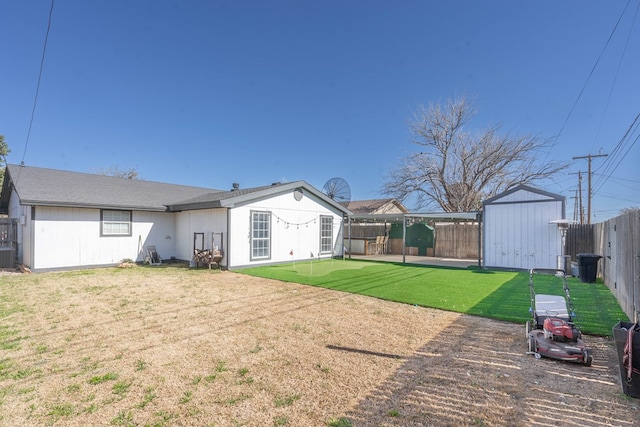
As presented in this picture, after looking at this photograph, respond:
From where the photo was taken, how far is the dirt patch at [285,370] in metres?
2.47

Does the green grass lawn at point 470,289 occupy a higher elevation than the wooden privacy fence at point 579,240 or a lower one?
lower

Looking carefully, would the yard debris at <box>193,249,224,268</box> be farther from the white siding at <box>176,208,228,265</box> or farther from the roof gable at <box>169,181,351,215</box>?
the roof gable at <box>169,181,351,215</box>

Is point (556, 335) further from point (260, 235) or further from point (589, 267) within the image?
point (260, 235)

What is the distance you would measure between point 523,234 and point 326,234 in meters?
8.08

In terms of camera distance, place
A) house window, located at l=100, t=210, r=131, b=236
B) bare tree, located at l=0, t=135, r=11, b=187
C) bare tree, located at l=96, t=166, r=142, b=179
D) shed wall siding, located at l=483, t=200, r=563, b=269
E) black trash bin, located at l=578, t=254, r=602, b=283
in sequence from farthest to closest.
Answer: bare tree, located at l=96, t=166, r=142, b=179, bare tree, located at l=0, t=135, r=11, b=187, house window, located at l=100, t=210, r=131, b=236, shed wall siding, located at l=483, t=200, r=563, b=269, black trash bin, located at l=578, t=254, r=602, b=283

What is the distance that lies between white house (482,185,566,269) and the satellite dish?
8116 millimetres

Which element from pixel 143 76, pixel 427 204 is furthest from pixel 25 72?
pixel 427 204

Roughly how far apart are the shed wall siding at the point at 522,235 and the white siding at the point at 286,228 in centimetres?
700

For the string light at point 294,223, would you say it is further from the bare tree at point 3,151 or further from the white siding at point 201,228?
the bare tree at point 3,151

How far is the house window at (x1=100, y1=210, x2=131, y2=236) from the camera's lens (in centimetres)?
1159

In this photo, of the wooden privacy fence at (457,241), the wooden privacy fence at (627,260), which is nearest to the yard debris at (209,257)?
the wooden privacy fence at (627,260)

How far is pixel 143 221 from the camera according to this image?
12.7 metres

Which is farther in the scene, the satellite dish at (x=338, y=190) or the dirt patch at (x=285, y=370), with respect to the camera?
the satellite dish at (x=338, y=190)

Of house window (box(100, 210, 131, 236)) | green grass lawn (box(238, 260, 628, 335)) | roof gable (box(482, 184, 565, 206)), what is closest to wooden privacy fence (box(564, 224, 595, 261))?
roof gable (box(482, 184, 565, 206))
